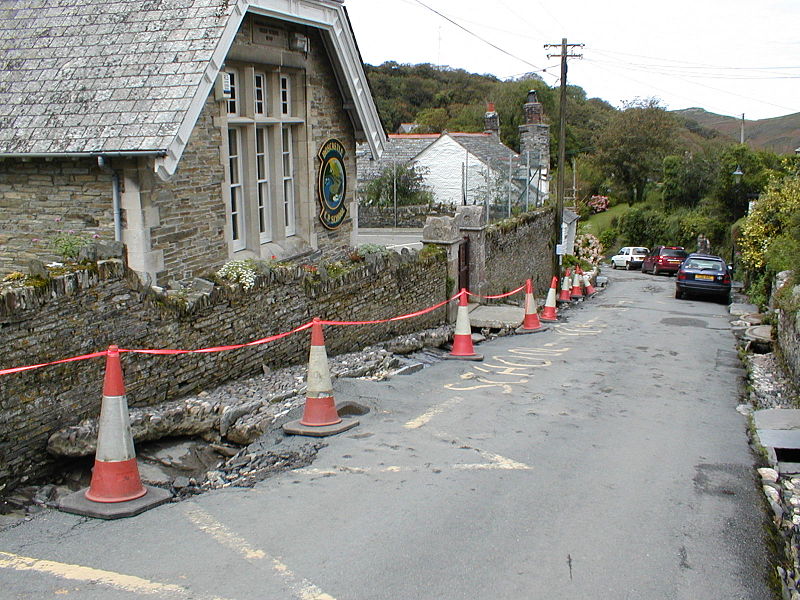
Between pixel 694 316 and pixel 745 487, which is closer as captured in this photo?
pixel 745 487

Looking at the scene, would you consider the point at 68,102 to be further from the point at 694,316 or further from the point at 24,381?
the point at 694,316

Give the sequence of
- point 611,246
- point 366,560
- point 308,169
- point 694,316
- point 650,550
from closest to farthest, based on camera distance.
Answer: point 366,560 < point 650,550 < point 308,169 < point 694,316 < point 611,246

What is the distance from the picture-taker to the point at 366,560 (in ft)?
15.7

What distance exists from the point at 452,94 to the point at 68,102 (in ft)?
269

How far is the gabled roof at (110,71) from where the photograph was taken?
378 inches

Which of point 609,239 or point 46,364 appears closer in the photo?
point 46,364

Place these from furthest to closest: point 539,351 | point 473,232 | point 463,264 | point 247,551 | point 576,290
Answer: point 576,290 < point 473,232 < point 463,264 < point 539,351 < point 247,551

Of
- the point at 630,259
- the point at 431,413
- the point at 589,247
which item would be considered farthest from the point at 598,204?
the point at 431,413

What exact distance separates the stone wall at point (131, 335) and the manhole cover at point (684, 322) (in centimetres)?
1196

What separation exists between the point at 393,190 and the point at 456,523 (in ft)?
80.0

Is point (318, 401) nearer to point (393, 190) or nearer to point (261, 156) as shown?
point (261, 156)

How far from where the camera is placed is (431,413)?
335 inches

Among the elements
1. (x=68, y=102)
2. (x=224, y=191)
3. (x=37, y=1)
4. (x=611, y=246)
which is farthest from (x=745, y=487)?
(x=611, y=246)

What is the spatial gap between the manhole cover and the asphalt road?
12.1 meters
